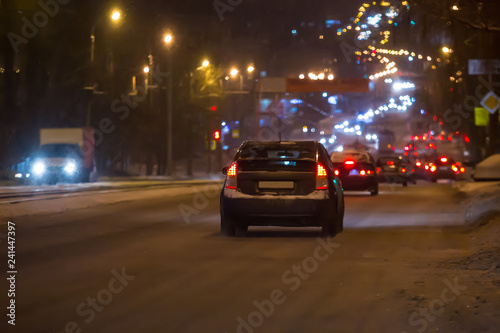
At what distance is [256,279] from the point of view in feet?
36.6

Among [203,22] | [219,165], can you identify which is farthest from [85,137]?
[203,22]

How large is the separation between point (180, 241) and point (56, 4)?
34299 mm

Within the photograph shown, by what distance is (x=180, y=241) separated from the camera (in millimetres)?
16312

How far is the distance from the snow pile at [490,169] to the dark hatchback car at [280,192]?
23.2 metres

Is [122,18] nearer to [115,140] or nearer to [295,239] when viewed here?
[115,140]

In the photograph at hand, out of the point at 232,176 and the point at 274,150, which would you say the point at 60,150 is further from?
A: the point at 232,176

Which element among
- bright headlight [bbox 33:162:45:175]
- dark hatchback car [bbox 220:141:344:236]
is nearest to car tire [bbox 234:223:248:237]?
dark hatchback car [bbox 220:141:344:236]

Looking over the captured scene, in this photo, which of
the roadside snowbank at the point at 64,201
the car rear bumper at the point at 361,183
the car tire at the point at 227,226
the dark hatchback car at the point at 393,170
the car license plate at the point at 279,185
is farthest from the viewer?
the dark hatchback car at the point at 393,170

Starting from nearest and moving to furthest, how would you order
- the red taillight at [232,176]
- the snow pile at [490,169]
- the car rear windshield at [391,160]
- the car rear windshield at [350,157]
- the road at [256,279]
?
the road at [256,279], the red taillight at [232,176], the car rear windshield at [350,157], the snow pile at [490,169], the car rear windshield at [391,160]

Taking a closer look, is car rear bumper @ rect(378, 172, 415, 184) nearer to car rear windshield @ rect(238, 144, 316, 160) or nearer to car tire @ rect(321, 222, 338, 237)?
car tire @ rect(321, 222, 338, 237)

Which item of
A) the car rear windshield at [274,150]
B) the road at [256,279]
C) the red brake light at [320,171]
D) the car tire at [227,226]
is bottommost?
the road at [256,279]

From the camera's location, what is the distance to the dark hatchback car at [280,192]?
54.2ft

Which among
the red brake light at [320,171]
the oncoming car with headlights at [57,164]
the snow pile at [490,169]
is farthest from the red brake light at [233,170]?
the oncoming car with headlights at [57,164]

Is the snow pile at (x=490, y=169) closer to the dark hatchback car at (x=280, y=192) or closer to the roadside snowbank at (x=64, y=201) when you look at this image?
the roadside snowbank at (x=64, y=201)
